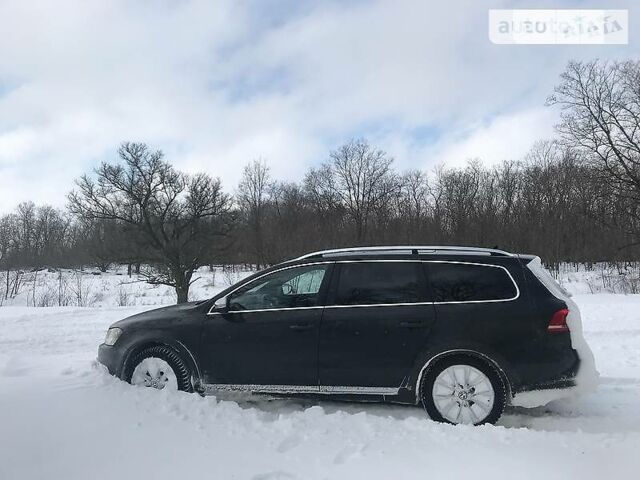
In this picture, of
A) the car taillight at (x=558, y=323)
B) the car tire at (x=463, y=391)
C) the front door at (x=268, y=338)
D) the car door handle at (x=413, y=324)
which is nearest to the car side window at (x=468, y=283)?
the car door handle at (x=413, y=324)

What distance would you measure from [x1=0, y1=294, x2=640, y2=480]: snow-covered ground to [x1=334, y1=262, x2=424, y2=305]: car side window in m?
1.10

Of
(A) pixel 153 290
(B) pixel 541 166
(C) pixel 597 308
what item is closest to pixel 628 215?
(B) pixel 541 166

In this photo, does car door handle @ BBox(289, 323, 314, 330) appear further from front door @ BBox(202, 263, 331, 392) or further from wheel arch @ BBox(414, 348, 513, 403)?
wheel arch @ BBox(414, 348, 513, 403)

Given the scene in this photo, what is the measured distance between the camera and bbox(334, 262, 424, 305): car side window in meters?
5.04

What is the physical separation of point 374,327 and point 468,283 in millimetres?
1032

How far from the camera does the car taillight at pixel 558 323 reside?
15.3ft

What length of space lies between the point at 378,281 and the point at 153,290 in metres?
36.5

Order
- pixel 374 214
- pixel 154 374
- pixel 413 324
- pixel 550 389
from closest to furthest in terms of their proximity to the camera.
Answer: pixel 550 389 < pixel 413 324 < pixel 154 374 < pixel 374 214

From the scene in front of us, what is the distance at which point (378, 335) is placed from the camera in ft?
16.1

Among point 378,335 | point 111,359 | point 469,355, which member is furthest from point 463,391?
point 111,359

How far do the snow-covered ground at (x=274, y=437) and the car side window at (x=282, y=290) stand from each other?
1.04 metres

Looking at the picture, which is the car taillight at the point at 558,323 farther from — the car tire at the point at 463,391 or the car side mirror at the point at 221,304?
the car side mirror at the point at 221,304

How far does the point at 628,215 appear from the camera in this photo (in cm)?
3678

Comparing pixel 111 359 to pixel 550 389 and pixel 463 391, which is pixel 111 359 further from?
pixel 550 389
